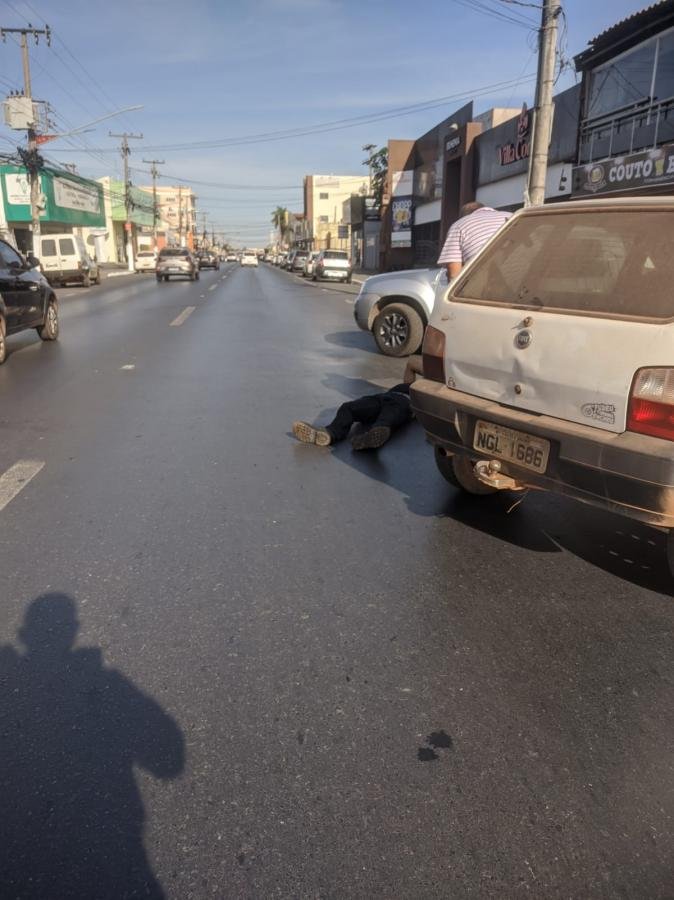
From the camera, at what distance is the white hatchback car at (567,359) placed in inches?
117

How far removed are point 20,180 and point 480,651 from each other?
46009 millimetres

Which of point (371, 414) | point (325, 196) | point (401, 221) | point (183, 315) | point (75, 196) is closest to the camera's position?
point (371, 414)

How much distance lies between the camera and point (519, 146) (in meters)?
24.8

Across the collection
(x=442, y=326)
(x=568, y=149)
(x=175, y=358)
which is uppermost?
(x=568, y=149)

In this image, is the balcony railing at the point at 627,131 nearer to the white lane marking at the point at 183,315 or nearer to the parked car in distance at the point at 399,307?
the parked car in distance at the point at 399,307

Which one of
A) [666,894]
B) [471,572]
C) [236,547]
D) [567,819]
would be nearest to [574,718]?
[567,819]

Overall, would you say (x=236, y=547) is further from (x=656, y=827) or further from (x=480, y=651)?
(x=656, y=827)

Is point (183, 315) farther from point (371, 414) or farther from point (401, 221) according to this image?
point (401, 221)

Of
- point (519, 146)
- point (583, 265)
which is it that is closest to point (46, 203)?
point (519, 146)

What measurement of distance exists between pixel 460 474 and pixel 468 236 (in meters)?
Answer: 3.52

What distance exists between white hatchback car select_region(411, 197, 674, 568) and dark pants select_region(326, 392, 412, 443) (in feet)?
6.29

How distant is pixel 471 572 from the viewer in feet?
12.3

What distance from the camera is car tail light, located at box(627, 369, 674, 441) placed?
291 cm

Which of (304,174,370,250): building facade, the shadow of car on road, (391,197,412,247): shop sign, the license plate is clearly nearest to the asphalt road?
the license plate
